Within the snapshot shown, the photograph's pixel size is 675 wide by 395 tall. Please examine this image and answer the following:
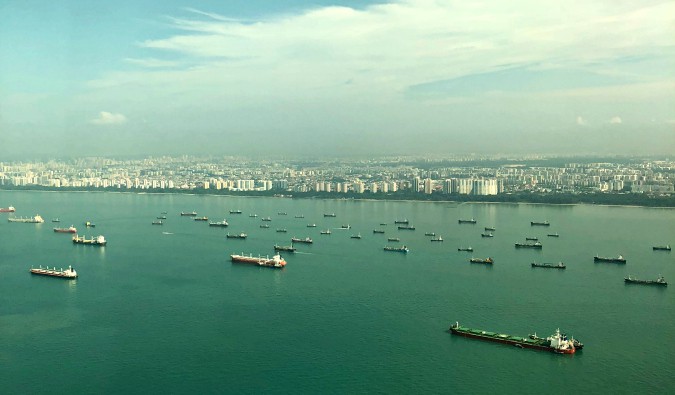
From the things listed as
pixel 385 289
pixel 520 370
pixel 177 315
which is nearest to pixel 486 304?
pixel 385 289

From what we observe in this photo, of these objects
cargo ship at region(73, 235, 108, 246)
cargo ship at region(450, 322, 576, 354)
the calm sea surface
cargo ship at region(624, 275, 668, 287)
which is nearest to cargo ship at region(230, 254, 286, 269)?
the calm sea surface

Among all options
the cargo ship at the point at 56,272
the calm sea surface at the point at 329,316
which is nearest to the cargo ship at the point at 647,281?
the calm sea surface at the point at 329,316

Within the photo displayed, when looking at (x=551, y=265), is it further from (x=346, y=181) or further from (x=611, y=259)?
(x=346, y=181)

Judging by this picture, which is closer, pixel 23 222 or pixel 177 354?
pixel 177 354

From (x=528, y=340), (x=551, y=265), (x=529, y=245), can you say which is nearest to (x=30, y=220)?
(x=529, y=245)

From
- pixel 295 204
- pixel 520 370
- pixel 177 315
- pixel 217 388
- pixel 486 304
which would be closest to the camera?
pixel 217 388

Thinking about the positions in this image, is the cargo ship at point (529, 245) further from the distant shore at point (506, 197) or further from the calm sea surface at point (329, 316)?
the distant shore at point (506, 197)

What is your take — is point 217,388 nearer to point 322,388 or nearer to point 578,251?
point 322,388
